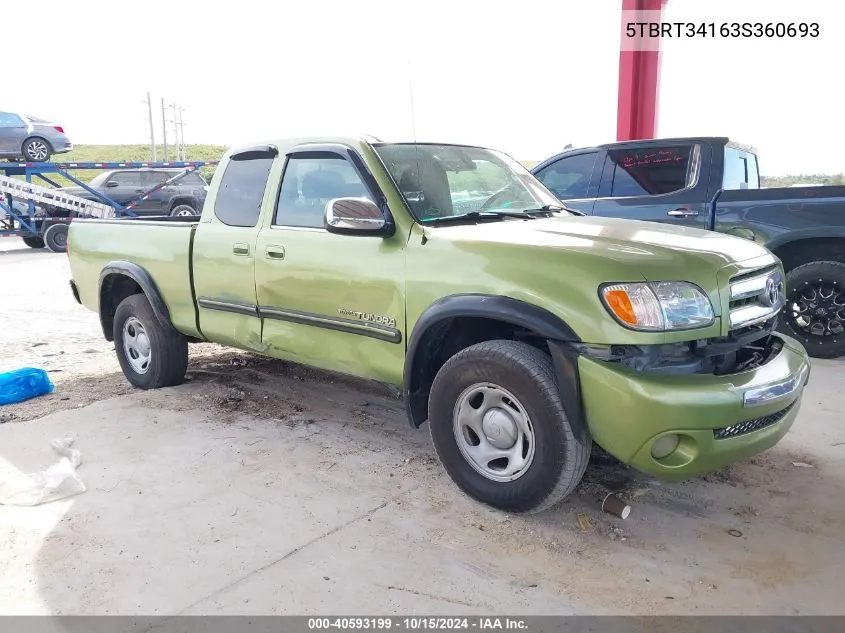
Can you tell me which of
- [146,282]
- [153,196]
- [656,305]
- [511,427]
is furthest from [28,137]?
[656,305]

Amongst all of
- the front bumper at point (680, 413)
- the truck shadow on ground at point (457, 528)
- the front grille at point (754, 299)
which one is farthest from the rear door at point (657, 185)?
the front bumper at point (680, 413)

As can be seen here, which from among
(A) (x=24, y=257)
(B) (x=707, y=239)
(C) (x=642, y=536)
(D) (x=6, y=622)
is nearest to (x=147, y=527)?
(D) (x=6, y=622)

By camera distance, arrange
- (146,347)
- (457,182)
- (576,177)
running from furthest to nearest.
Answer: (576,177) < (146,347) < (457,182)

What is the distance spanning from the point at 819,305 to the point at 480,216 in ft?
12.1

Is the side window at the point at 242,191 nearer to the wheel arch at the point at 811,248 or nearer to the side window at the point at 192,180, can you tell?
the wheel arch at the point at 811,248

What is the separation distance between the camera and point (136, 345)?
5273 millimetres

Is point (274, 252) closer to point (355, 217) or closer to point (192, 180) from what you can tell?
point (355, 217)

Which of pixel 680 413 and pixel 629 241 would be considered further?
pixel 629 241

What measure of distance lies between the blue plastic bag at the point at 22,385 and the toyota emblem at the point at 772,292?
4882mm

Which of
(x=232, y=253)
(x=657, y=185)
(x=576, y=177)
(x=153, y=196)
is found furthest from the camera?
(x=153, y=196)

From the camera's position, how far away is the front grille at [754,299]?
2.91 meters

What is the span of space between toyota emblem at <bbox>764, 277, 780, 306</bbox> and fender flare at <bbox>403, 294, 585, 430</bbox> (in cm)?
104

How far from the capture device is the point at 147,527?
3119 mm

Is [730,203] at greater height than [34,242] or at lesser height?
greater
